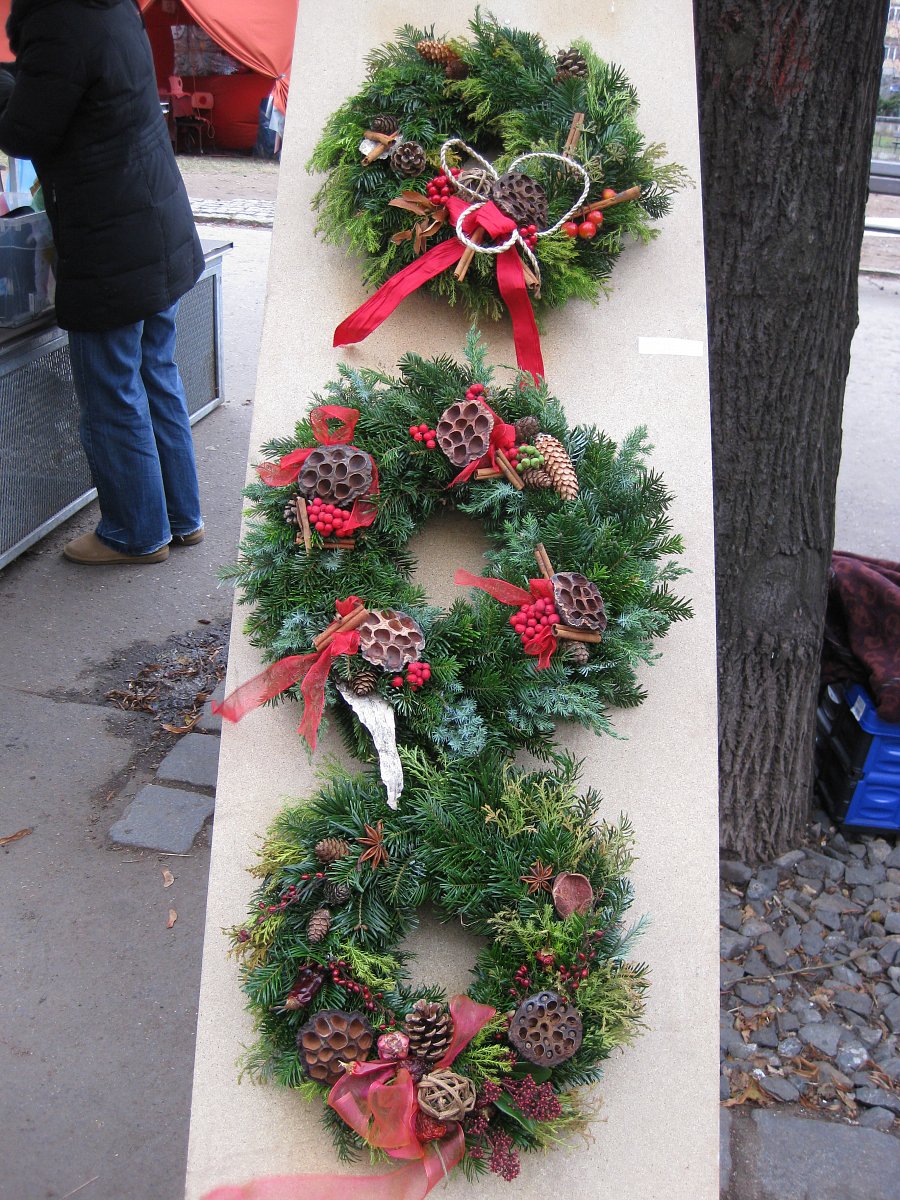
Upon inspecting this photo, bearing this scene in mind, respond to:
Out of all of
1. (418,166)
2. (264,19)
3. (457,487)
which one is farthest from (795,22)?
(264,19)

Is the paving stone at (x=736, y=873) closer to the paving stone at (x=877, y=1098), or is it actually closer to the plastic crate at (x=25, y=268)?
the paving stone at (x=877, y=1098)

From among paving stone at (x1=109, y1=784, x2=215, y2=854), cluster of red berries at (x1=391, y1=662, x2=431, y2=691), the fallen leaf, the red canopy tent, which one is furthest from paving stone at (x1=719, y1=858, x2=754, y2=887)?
the red canopy tent

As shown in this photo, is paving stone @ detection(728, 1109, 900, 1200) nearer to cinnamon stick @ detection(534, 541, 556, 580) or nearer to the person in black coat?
cinnamon stick @ detection(534, 541, 556, 580)

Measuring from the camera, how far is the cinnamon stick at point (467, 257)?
5.35 ft

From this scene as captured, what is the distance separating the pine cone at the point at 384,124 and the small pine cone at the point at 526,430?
0.55 meters

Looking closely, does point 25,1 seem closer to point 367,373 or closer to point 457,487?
point 367,373

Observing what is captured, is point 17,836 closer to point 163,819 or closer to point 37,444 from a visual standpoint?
point 163,819

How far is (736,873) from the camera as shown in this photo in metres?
2.75

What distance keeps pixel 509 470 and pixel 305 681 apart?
1.43 feet

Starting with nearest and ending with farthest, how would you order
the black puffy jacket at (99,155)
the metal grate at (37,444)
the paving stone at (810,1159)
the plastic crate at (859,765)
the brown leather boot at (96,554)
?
the paving stone at (810,1159) → the plastic crate at (859,765) → the black puffy jacket at (99,155) → the metal grate at (37,444) → the brown leather boot at (96,554)

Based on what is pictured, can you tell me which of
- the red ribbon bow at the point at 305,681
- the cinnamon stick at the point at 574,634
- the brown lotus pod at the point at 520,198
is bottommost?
the red ribbon bow at the point at 305,681

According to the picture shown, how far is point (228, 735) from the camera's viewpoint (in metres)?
1.52

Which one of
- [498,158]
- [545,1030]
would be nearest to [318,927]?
[545,1030]

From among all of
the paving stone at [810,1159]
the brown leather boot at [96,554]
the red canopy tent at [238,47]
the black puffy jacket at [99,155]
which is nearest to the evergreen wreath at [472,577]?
the paving stone at [810,1159]
